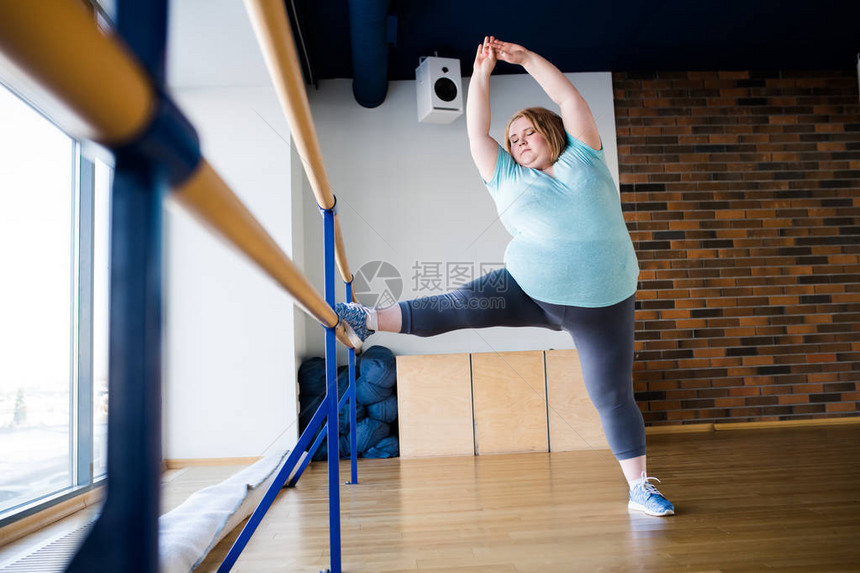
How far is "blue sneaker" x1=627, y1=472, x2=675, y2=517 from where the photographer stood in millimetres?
1932

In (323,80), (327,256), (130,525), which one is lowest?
(130,525)

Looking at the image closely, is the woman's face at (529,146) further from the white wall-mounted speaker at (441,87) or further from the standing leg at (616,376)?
the white wall-mounted speaker at (441,87)

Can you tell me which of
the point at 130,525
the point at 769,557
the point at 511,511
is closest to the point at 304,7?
the point at 511,511

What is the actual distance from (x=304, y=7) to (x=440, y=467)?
2672mm

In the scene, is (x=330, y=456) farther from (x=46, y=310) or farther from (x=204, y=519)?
(x=46, y=310)

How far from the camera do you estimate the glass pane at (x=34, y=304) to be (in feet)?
6.86

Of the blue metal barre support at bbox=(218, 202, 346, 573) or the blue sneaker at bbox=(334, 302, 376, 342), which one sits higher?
the blue sneaker at bbox=(334, 302, 376, 342)

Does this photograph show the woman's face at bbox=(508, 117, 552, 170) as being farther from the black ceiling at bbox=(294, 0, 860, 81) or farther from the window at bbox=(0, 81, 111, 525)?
the black ceiling at bbox=(294, 0, 860, 81)

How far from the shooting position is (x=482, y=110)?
5.84ft

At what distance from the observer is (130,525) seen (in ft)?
0.96

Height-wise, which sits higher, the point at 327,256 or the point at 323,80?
the point at 323,80

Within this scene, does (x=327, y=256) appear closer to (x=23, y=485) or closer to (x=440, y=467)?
(x=23, y=485)

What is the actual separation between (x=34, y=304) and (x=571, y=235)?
80.5 inches

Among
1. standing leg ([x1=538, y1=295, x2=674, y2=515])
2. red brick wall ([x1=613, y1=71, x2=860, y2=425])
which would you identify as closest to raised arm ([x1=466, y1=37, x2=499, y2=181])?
standing leg ([x1=538, y1=295, x2=674, y2=515])
